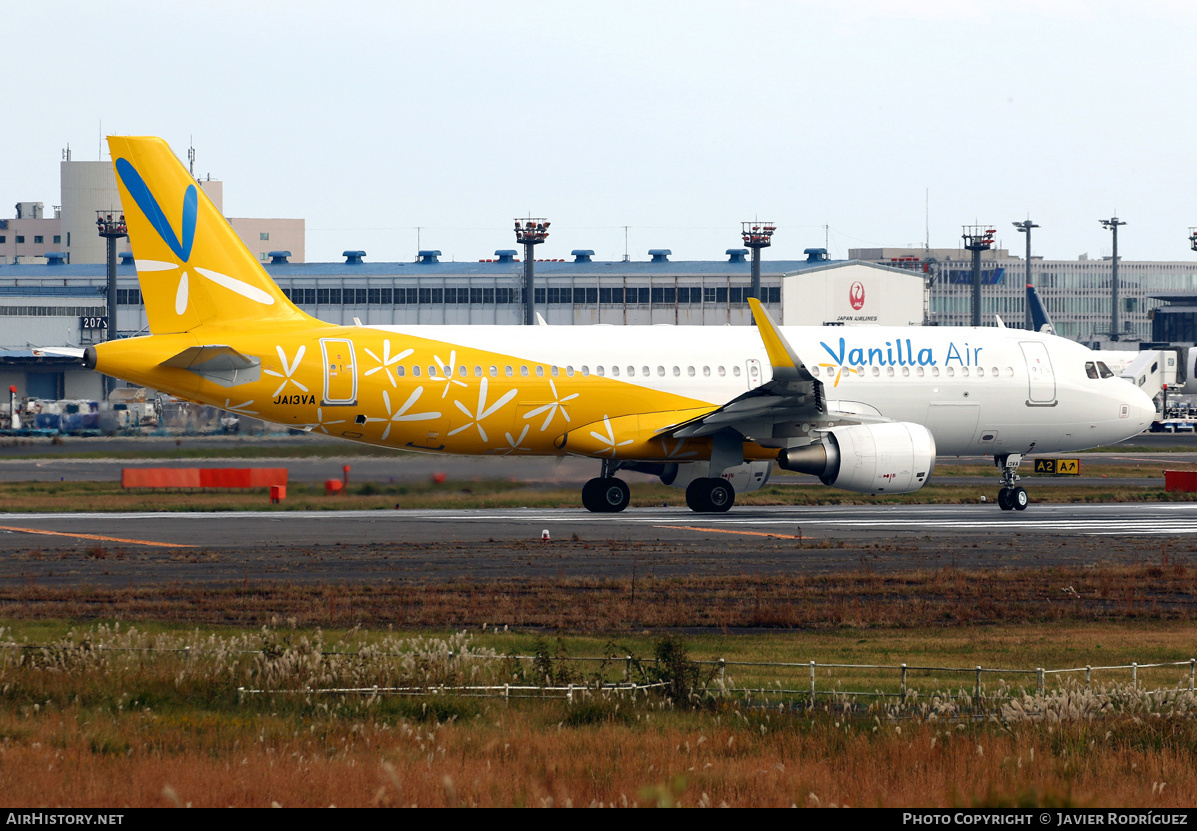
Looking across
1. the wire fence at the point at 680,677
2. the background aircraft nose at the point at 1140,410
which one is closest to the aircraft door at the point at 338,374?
the wire fence at the point at 680,677

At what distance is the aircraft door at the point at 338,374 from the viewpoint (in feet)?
103

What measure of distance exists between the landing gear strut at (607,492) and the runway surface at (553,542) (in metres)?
0.37

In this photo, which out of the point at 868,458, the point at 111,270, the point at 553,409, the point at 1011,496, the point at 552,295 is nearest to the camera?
the point at 868,458

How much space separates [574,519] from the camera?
3428 centimetres

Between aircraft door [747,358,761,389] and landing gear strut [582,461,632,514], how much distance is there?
165 inches

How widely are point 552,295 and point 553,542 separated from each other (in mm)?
82483

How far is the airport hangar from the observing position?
104500mm

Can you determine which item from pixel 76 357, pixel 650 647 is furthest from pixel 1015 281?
pixel 650 647

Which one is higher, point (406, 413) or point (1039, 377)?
point (1039, 377)

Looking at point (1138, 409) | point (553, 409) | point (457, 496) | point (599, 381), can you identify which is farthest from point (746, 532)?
point (1138, 409)

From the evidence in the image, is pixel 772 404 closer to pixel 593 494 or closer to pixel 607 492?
pixel 607 492

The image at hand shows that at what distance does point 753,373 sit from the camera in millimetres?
35531

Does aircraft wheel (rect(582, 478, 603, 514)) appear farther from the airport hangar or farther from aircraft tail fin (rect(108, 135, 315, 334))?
the airport hangar

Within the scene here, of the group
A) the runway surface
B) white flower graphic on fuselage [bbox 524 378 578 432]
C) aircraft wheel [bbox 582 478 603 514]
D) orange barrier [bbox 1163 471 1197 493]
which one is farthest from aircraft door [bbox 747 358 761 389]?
orange barrier [bbox 1163 471 1197 493]
